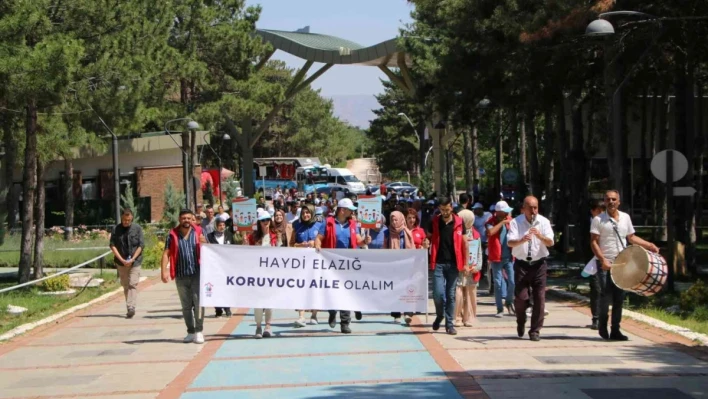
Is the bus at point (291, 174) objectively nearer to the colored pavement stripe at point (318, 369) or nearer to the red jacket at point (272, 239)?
the red jacket at point (272, 239)

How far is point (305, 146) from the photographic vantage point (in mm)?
117312

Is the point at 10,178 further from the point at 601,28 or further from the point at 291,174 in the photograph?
the point at 291,174

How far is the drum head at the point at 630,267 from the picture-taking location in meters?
11.5

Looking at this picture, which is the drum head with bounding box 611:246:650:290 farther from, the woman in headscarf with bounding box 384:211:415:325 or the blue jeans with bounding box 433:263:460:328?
the woman in headscarf with bounding box 384:211:415:325

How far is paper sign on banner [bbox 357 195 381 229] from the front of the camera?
1955 cm

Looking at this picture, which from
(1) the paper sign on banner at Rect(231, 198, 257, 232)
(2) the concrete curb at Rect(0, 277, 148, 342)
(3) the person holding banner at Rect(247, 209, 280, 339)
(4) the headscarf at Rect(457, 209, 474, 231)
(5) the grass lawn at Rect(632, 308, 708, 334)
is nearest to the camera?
(5) the grass lawn at Rect(632, 308, 708, 334)

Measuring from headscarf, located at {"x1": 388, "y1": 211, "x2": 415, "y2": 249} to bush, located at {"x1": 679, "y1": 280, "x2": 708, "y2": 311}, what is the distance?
4.54 meters

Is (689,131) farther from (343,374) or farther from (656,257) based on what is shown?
(343,374)

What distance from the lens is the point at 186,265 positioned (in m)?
13.0

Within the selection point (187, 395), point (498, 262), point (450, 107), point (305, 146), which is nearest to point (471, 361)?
point (187, 395)

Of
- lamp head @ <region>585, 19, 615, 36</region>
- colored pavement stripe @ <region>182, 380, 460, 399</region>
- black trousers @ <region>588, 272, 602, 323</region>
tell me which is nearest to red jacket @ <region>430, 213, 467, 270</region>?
black trousers @ <region>588, 272, 602, 323</region>

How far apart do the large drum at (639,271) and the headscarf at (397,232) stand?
335 cm

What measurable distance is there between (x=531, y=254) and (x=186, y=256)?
4292 mm

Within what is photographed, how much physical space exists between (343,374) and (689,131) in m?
15.2
